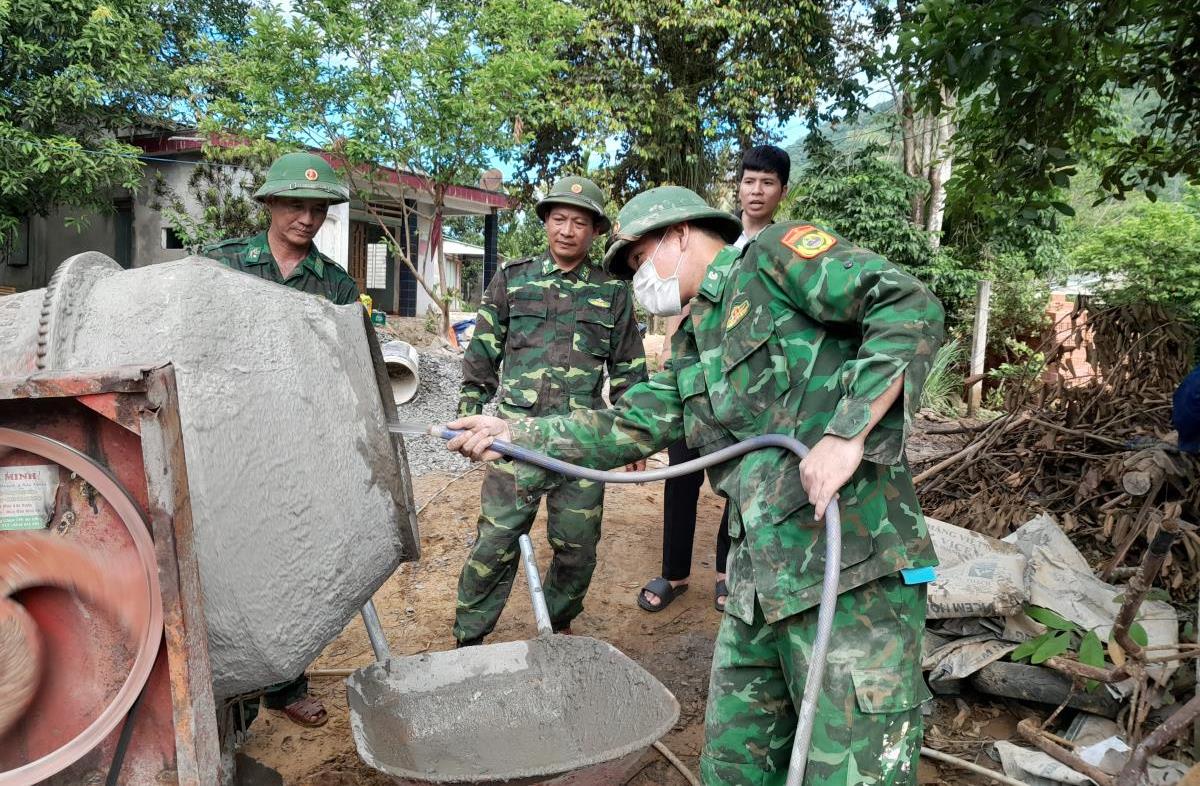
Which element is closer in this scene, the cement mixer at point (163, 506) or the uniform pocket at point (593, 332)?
the cement mixer at point (163, 506)

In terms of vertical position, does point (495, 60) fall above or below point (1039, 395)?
above

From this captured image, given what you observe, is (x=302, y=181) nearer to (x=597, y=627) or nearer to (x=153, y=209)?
(x=597, y=627)

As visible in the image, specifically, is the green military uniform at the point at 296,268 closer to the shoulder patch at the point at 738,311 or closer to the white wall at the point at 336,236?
the shoulder patch at the point at 738,311

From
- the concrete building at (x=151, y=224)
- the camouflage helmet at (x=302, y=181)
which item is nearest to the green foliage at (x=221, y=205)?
the concrete building at (x=151, y=224)

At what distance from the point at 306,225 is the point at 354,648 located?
1.89m

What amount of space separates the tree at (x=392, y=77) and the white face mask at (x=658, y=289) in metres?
8.38

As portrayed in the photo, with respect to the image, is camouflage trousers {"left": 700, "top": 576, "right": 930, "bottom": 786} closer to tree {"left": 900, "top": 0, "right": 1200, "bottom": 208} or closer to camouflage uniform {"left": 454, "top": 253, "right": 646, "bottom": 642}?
camouflage uniform {"left": 454, "top": 253, "right": 646, "bottom": 642}

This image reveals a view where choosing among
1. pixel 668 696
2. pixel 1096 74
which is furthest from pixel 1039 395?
pixel 668 696

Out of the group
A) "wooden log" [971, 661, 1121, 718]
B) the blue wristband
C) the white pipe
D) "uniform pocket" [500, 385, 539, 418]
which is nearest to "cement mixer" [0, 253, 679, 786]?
the blue wristband

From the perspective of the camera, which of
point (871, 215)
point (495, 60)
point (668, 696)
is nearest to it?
point (668, 696)

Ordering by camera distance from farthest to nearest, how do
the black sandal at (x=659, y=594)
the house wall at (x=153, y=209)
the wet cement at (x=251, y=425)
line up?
the house wall at (x=153, y=209)
the black sandal at (x=659, y=594)
the wet cement at (x=251, y=425)

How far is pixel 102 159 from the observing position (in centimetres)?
1015

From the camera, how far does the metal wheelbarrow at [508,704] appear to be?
199 cm

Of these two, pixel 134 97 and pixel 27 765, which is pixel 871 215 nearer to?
pixel 134 97
